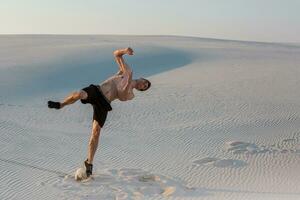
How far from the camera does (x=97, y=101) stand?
818cm

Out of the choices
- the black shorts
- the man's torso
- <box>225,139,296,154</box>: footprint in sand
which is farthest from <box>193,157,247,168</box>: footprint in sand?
the man's torso

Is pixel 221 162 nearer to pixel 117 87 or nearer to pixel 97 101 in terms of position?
Result: pixel 117 87

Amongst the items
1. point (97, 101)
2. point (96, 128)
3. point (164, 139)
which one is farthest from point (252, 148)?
point (97, 101)

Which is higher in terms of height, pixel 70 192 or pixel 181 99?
pixel 181 99

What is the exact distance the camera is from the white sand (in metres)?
8.62

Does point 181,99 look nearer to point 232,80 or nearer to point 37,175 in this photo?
point 232,80

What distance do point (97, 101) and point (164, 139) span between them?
4878 mm

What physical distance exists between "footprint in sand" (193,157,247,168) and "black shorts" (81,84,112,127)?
3.07m

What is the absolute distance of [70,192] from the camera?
312 inches

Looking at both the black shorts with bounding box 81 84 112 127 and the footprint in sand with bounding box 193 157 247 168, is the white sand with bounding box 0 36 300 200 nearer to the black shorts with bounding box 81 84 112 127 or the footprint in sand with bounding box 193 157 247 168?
the footprint in sand with bounding box 193 157 247 168

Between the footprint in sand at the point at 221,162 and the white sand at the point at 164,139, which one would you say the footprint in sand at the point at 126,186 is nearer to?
the white sand at the point at 164,139

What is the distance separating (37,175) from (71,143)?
2733 mm

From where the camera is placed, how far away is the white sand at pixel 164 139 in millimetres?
8625

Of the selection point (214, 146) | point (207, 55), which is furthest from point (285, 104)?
point (207, 55)
